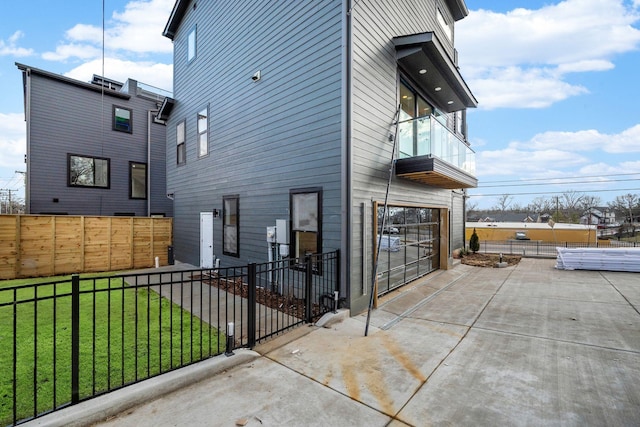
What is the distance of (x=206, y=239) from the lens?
991 cm

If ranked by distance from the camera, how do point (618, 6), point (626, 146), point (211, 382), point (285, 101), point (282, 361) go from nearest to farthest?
1. point (211, 382)
2. point (282, 361)
3. point (285, 101)
4. point (618, 6)
5. point (626, 146)

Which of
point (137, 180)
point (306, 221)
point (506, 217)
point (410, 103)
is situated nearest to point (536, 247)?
point (410, 103)

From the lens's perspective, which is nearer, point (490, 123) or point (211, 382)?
point (211, 382)

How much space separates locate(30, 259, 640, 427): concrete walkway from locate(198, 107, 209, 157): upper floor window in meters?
7.57

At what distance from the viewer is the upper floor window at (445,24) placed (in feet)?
34.7

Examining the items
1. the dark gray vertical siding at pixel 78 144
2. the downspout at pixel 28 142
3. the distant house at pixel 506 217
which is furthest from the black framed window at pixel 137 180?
the distant house at pixel 506 217

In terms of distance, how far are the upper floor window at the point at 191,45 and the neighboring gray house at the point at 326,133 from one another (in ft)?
0.32

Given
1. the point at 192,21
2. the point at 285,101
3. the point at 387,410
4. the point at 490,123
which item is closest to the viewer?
the point at 387,410

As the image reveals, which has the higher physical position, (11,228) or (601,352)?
(11,228)

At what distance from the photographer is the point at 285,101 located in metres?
6.77

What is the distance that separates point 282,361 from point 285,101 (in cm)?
539

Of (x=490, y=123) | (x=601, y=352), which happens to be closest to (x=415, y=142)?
(x=601, y=352)

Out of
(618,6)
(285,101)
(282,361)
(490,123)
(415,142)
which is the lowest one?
(282,361)

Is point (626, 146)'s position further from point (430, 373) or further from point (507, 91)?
point (430, 373)
